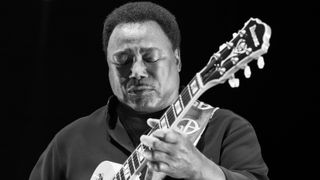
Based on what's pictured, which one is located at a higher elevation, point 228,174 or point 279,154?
point 228,174

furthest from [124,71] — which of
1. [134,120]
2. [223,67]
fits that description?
[223,67]

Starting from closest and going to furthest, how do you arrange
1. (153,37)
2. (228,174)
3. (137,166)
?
(228,174), (137,166), (153,37)

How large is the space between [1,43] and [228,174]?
68.9 inches

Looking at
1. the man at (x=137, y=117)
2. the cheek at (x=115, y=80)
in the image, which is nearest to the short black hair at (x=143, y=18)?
the man at (x=137, y=117)

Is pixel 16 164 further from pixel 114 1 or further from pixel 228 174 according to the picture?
pixel 228 174

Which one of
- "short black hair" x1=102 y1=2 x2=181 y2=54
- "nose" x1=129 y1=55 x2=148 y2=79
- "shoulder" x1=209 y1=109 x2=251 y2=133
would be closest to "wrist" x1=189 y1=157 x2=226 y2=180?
"shoulder" x1=209 y1=109 x2=251 y2=133

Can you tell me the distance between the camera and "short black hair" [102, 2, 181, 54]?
1.74 m

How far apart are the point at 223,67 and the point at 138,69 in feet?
1.07

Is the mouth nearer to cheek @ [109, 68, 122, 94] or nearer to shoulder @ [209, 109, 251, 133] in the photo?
cheek @ [109, 68, 122, 94]

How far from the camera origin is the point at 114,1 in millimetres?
2885

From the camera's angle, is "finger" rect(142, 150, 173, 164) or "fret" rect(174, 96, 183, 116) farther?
"fret" rect(174, 96, 183, 116)

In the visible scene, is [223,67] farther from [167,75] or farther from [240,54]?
[167,75]

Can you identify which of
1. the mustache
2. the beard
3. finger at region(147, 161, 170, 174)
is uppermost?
the mustache

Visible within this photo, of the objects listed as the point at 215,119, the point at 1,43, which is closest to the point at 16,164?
the point at 1,43
